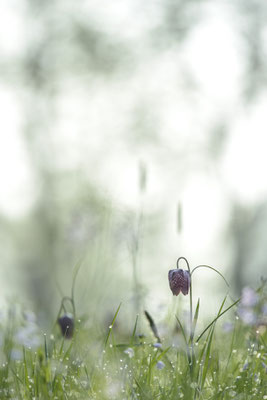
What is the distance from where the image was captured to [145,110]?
13898 millimetres

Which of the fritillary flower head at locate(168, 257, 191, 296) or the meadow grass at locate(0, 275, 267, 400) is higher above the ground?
the fritillary flower head at locate(168, 257, 191, 296)

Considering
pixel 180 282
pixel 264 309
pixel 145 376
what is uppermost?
pixel 264 309

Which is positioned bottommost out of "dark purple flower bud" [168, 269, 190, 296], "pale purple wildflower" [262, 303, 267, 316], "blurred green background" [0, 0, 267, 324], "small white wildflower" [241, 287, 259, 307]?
"dark purple flower bud" [168, 269, 190, 296]

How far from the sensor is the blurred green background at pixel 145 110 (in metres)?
12.6

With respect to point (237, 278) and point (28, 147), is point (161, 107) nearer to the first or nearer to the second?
point (28, 147)

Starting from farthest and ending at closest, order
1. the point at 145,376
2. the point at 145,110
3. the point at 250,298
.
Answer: the point at 145,110 < the point at 250,298 < the point at 145,376

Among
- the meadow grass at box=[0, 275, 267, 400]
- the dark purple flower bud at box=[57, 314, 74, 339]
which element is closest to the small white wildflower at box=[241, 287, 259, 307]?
the meadow grass at box=[0, 275, 267, 400]

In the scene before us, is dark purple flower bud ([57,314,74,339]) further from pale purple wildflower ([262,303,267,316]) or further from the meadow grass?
pale purple wildflower ([262,303,267,316])

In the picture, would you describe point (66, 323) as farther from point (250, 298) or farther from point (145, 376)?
point (250, 298)

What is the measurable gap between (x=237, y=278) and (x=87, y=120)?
464 cm

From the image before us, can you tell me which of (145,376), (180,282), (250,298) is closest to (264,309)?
(250,298)

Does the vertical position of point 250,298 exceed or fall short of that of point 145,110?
it falls short

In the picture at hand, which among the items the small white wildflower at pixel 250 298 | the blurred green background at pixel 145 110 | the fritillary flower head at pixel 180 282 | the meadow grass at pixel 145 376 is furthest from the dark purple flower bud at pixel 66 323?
the blurred green background at pixel 145 110

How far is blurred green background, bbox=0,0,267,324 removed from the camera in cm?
1261
